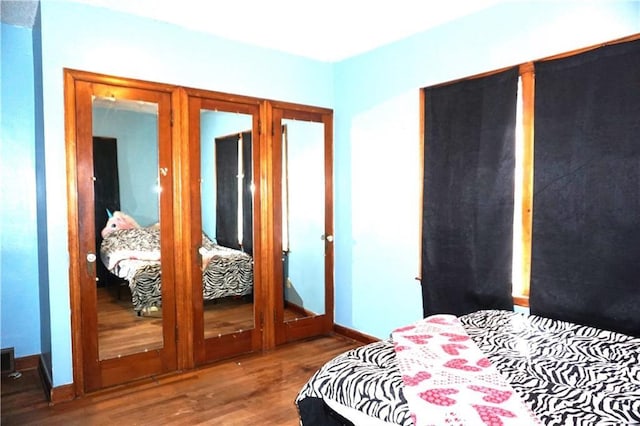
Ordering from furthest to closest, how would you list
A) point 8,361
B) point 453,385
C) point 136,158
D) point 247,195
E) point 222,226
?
point 247,195 < point 222,226 < point 8,361 < point 136,158 < point 453,385

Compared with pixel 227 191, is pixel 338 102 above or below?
above

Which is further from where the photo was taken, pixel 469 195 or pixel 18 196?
pixel 18 196

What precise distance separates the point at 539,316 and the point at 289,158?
2.27 meters

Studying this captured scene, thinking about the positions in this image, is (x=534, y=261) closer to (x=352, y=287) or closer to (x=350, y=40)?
(x=352, y=287)

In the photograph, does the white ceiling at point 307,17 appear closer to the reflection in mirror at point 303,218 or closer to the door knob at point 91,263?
the reflection in mirror at point 303,218

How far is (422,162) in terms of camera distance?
3.16m

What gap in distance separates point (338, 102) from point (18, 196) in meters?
2.71

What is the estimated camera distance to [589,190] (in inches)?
90.4

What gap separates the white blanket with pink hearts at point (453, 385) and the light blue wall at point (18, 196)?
2.80 m

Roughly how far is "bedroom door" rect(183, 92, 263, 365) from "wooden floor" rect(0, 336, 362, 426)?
0.88ft

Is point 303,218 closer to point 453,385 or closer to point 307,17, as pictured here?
point 307,17

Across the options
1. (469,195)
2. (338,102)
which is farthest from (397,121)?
(469,195)

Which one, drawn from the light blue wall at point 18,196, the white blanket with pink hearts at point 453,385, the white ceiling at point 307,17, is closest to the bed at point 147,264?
the light blue wall at point 18,196

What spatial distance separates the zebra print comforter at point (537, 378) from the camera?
1464mm
